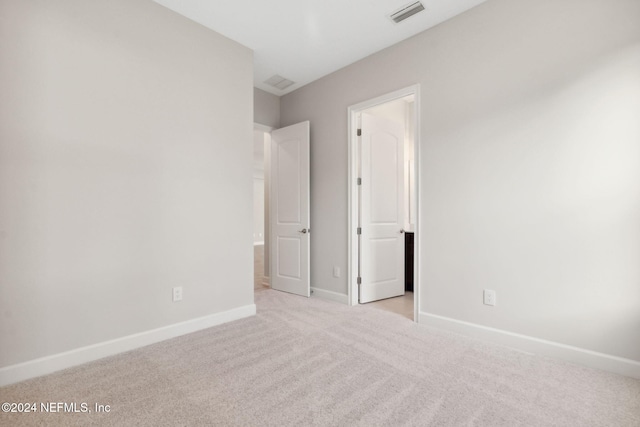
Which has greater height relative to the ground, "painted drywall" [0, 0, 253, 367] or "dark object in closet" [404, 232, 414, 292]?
"painted drywall" [0, 0, 253, 367]

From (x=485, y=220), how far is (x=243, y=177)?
7.67 feet

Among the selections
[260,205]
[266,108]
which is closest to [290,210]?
[266,108]

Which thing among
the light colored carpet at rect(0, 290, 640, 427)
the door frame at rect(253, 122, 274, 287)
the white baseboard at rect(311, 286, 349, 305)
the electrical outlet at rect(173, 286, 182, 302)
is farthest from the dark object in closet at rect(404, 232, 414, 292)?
the electrical outlet at rect(173, 286, 182, 302)

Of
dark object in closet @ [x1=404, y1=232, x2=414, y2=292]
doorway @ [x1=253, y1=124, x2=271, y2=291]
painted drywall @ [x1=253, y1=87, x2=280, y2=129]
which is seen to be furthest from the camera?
doorway @ [x1=253, y1=124, x2=271, y2=291]

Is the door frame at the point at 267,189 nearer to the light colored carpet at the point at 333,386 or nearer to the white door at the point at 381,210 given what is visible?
the white door at the point at 381,210

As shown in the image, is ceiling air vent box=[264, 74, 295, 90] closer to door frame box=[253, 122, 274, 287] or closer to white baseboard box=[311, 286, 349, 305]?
door frame box=[253, 122, 274, 287]

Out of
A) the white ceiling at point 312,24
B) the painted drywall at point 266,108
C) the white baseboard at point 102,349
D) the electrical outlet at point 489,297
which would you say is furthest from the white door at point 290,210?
the electrical outlet at point 489,297

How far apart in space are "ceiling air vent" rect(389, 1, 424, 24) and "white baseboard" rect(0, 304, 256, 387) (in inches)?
126

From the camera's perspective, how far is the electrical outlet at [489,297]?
2449 mm

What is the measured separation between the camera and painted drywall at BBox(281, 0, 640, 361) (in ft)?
6.36

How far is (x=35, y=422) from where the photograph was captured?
149 cm

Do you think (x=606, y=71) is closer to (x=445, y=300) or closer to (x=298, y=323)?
(x=445, y=300)

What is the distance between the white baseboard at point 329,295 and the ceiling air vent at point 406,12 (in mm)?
2941

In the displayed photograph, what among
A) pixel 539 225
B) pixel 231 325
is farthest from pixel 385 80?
pixel 231 325
